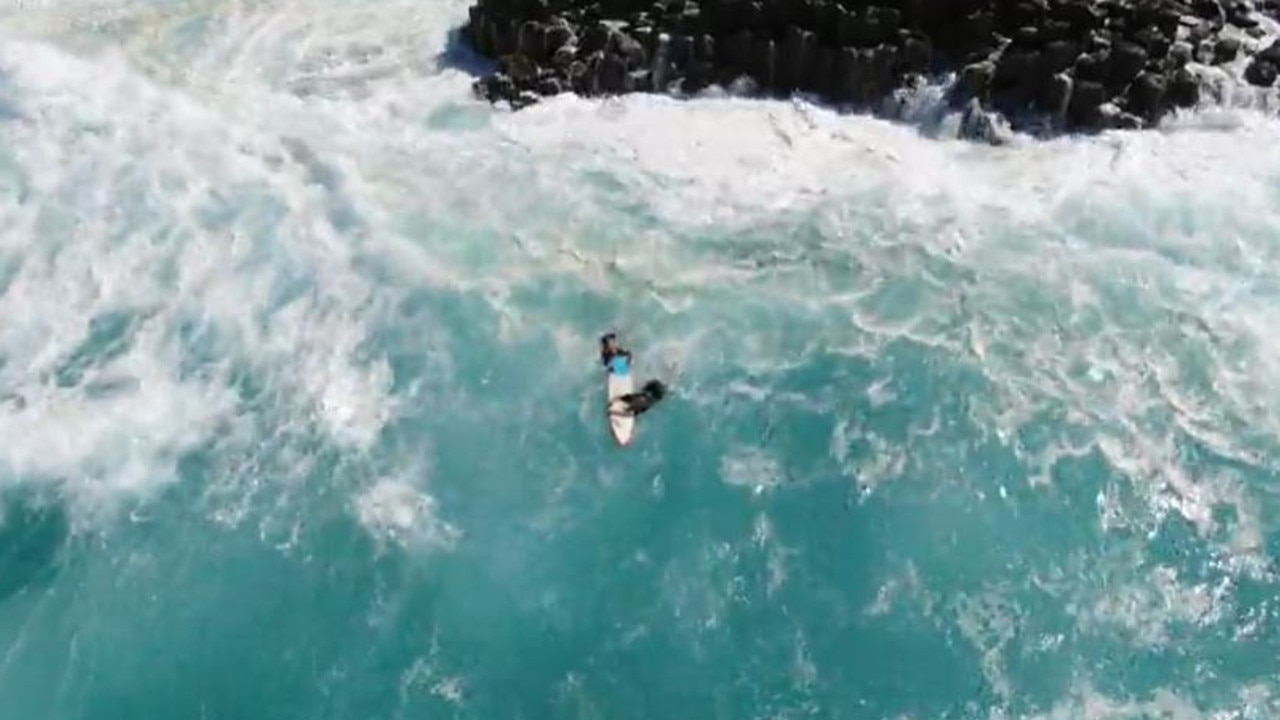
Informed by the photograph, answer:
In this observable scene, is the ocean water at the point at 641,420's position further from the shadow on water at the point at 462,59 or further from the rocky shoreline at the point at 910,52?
the shadow on water at the point at 462,59

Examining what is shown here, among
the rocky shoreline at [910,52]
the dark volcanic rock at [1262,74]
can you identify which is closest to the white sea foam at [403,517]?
the rocky shoreline at [910,52]

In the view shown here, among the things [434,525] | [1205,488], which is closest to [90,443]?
[434,525]

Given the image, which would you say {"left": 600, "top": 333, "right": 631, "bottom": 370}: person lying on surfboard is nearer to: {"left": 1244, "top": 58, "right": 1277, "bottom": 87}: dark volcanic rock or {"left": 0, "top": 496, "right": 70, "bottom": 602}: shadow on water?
{"left": 0, "top": 496, "right": 70, "bottom": 602}: shadow on water

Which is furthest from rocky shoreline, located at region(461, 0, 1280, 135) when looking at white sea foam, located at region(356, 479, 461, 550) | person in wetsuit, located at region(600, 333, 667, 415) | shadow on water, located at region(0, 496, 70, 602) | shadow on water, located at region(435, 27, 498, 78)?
shadow on water, located at region(0, 496, 70, 602)

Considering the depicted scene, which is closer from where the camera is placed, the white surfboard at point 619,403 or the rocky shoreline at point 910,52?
the white surfboard at point 619,403

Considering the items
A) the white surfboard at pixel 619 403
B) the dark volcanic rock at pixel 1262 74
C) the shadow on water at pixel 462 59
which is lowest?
the white surfboard at pixel 619 403
